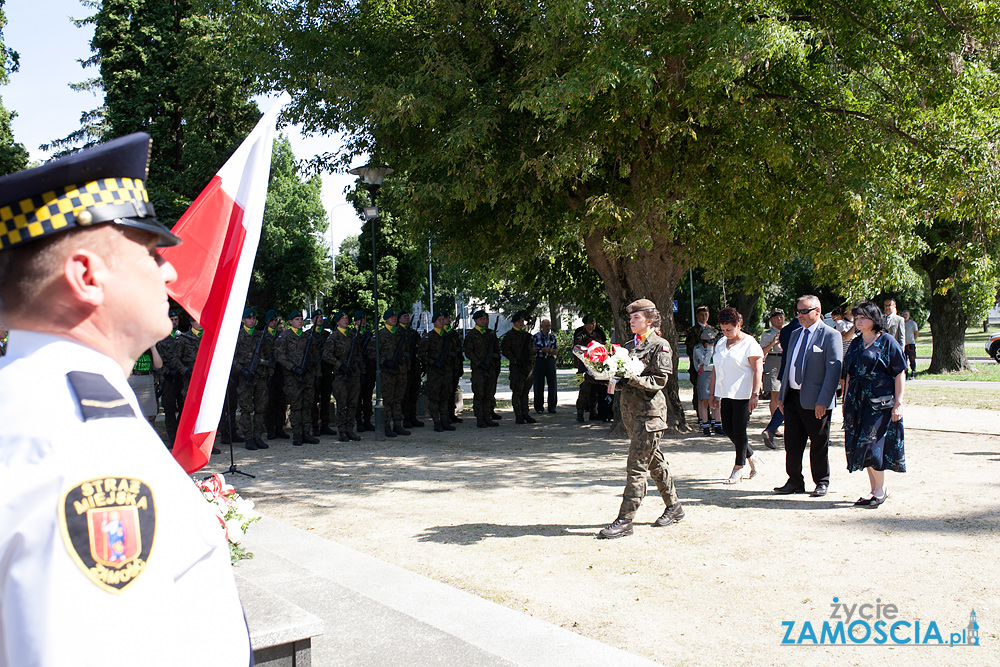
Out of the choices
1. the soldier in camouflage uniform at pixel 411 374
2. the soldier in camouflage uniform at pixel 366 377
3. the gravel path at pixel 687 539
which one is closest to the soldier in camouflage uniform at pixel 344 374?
the soldier in camouflage uniform at pixel 366 377

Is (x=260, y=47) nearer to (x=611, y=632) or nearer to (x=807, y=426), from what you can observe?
(x=807, y=426)

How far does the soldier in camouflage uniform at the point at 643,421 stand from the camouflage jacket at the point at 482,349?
8907 millimetres

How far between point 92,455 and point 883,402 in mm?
7956

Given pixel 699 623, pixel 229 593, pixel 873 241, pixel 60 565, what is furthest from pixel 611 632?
pixel 873 241

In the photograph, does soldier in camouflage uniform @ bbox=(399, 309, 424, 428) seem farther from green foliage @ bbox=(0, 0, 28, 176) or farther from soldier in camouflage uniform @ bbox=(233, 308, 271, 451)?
green foliage @ bbox=(0, 0, 28, 176)

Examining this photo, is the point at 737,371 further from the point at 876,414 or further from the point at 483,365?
the point at 483,365


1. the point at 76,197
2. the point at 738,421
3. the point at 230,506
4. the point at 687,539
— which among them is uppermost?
the point at 76,197

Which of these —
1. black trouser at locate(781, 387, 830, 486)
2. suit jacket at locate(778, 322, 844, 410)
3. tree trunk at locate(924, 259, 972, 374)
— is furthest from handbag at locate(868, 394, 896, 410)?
tree trunk at locate(924, 259, 972, 374)

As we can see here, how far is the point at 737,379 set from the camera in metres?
9.14

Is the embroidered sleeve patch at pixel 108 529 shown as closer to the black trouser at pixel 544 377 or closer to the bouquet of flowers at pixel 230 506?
the bouquet of flowers at pixel 230 506

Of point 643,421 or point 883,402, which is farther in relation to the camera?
point 883,402

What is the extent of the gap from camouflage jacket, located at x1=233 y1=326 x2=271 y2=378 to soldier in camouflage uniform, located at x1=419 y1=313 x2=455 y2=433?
3.32 m

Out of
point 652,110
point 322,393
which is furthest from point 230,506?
point 322,393

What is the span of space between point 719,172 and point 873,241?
2.44 m
